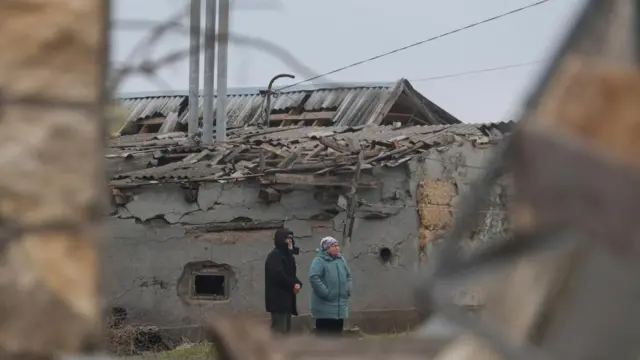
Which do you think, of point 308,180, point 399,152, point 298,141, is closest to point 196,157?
point 298,141

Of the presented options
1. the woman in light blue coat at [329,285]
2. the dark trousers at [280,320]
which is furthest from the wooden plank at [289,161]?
the woman in light blue coat at [329,285]

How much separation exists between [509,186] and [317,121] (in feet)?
56.0

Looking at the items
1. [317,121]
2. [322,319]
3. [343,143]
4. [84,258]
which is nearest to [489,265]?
[84,258]

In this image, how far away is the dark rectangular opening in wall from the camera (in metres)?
12.1

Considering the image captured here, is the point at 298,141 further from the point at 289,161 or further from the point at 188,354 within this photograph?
the point at 188,354

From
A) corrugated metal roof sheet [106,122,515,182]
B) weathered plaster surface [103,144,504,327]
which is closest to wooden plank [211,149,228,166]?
corrugated metal roof sheet [106,122,515,182]

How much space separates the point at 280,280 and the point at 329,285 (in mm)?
557

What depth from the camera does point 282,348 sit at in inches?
64.4

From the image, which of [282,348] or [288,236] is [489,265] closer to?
[282,348]

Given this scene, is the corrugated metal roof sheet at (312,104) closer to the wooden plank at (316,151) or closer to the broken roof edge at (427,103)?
the broken roof edge at (427,103)

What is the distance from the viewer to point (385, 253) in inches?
479

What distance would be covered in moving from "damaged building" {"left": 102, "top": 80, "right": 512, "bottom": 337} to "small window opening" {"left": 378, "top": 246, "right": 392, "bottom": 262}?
0.5 inches

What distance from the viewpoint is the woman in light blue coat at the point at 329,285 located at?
8.97 metres

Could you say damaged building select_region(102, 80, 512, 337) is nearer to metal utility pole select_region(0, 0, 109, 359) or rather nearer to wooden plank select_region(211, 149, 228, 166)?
wooden plank select_region(211, 149, 228, 166)
